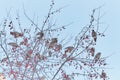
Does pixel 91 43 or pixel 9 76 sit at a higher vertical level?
pixel 91 43

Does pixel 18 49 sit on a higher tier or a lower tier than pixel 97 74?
higher

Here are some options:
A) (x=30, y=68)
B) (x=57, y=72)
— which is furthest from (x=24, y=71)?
(x=57, y=72)

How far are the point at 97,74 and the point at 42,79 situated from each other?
182cm

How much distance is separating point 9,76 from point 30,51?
43.7 inches

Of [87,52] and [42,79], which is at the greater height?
[87,52]

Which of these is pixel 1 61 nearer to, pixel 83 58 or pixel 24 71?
pixel 24 71

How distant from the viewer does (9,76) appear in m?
12.9

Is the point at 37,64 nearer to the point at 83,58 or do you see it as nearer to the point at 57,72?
the point at 57,72

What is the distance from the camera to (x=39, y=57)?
1268 centimetres

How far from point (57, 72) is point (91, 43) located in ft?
4.96

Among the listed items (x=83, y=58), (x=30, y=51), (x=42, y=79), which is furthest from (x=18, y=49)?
(x=83, y=58)

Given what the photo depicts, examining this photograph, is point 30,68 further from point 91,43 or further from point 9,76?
point 91,43

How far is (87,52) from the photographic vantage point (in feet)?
41.8

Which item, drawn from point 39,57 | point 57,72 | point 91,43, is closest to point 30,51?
point 39,57
